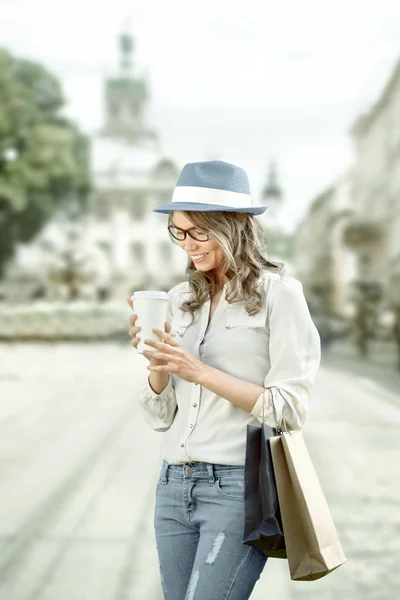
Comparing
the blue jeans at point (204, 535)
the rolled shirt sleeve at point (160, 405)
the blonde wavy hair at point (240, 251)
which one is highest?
the blonde wavy hair at point (240, 251)

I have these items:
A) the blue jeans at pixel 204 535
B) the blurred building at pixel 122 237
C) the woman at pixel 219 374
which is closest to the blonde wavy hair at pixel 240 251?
the woman at pixel 219 374

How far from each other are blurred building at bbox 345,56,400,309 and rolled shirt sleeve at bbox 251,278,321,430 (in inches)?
899

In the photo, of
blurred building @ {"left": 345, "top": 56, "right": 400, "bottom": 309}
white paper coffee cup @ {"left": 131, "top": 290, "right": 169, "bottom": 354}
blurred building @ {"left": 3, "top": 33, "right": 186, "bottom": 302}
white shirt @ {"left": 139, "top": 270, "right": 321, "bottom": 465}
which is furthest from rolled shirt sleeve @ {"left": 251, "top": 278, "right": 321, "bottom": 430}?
blurred building @ {"left": 3, "top": 33, "right": 186, "bottom": 302}

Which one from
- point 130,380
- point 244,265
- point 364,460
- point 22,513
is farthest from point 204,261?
point 130,380

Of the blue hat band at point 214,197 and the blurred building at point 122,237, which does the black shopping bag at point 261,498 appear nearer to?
the blue hat band at point 214,197

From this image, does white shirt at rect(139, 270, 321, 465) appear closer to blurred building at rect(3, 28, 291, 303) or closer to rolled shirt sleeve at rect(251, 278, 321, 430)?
rolled shirt sleeve at rect(251, 278, 321, 430)

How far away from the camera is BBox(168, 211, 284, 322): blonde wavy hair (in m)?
2.10

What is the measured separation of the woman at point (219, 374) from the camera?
204 centimetres

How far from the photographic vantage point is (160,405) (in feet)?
7.34

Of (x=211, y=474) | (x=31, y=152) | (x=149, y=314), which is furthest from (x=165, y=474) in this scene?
(x=31, y=152)

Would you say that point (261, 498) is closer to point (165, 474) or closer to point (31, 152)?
point (165, 474)

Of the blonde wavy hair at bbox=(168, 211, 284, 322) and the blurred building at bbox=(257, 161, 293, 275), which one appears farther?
the blurred building at bbox=(257, 161, 293, 275)

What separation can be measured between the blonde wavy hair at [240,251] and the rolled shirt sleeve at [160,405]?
0.31 meters

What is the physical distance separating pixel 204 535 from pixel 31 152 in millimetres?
32007
